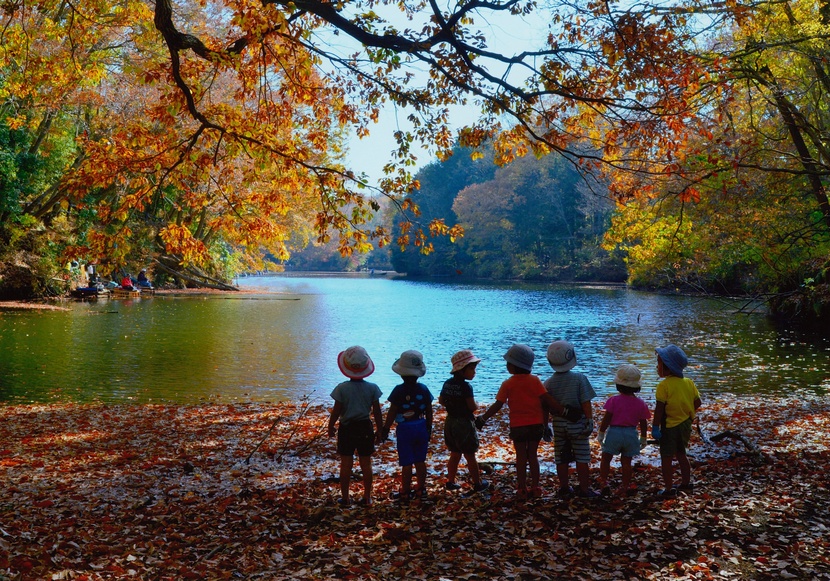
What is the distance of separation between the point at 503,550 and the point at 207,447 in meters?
4.93

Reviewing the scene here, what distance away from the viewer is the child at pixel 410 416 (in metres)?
6.14

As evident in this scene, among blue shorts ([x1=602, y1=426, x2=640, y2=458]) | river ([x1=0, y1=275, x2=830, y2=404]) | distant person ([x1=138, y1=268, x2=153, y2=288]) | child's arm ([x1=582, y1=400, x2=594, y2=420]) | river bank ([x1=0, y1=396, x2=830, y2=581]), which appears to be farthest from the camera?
distant person ([x1=138, y1=268, x2=153, y2=288])

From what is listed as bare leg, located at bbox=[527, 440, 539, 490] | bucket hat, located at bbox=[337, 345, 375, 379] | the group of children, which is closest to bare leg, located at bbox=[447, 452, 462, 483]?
the group of children

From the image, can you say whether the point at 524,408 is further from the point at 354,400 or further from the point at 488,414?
the point at 354,400

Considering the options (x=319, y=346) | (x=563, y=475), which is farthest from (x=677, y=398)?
(x=319, y=346)

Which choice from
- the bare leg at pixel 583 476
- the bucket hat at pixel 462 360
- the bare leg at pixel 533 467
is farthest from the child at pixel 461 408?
the bare leg at pixel 583 476

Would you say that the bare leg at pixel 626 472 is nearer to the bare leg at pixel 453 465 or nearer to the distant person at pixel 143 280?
the bare leg at pixel 453 465

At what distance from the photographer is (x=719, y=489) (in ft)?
20.5

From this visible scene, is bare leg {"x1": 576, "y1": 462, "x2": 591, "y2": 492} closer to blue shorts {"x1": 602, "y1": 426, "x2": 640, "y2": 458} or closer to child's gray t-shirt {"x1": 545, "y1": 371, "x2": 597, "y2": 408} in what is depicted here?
blue shorts {"x1": 602, "y1": 426, "x2": 640, "y2": 458}

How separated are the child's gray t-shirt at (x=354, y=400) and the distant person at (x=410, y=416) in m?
0.20

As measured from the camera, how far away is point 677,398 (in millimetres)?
6145

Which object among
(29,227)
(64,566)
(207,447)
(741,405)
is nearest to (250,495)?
(64,566)

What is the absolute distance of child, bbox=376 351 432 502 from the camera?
6.14 metres

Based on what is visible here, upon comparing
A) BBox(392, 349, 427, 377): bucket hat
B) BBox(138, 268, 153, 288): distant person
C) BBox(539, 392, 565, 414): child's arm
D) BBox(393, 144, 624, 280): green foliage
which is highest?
BBox(393, 144, 624, 280): green foliage
